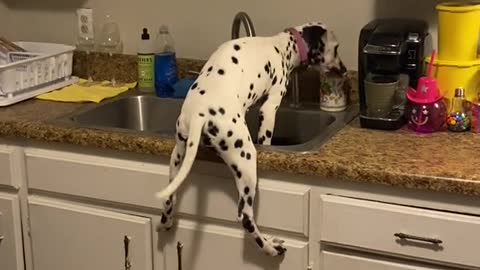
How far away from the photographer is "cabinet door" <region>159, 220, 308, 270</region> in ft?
6.54

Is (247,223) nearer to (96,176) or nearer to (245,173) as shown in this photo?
(245,173)

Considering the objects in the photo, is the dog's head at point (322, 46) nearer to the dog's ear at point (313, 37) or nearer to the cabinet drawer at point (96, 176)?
the dog's ear at point (313, 37)

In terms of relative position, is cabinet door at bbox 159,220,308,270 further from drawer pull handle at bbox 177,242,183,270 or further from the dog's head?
the dog's head

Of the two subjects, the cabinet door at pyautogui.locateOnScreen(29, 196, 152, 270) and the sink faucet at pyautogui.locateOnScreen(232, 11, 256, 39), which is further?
the sink faucet at pyautogui.locateOnScreen(232, 11, 256, 39)

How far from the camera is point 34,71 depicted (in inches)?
100

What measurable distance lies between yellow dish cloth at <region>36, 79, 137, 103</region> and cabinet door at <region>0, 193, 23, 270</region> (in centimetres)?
39

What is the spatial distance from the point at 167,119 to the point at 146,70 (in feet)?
0.60

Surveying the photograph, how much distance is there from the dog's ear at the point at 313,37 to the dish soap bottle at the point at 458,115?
42cm

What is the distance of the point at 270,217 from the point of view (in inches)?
77.7

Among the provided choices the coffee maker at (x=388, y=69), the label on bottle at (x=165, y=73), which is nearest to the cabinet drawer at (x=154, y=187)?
the coffee maker at (x=388, y=69)

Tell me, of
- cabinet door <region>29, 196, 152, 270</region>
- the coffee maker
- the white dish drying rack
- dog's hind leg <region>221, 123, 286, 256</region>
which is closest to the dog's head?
the coffee maker

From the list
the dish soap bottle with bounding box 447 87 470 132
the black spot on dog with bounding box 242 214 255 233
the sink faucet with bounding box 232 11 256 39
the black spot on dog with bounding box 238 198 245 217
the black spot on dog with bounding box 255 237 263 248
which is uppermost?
the sink faucet with bounding box 232 11 256 39

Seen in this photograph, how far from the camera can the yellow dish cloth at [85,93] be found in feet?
8.29

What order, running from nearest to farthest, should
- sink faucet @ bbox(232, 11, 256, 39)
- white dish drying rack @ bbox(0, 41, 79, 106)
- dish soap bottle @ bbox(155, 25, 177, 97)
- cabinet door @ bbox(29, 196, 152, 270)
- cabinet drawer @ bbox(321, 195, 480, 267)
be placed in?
cabinet drawer @ bbox(321, 195, 480, 267) < cabinet door @ bbox(29, 196, 152, 270) < sink faucet @ bbox(232, 11, 256, 39) < white dish drying rack @ bbox(0, 41, 79, 106) < dish soap bottle @ bbox(155, 25, 177, 97)
